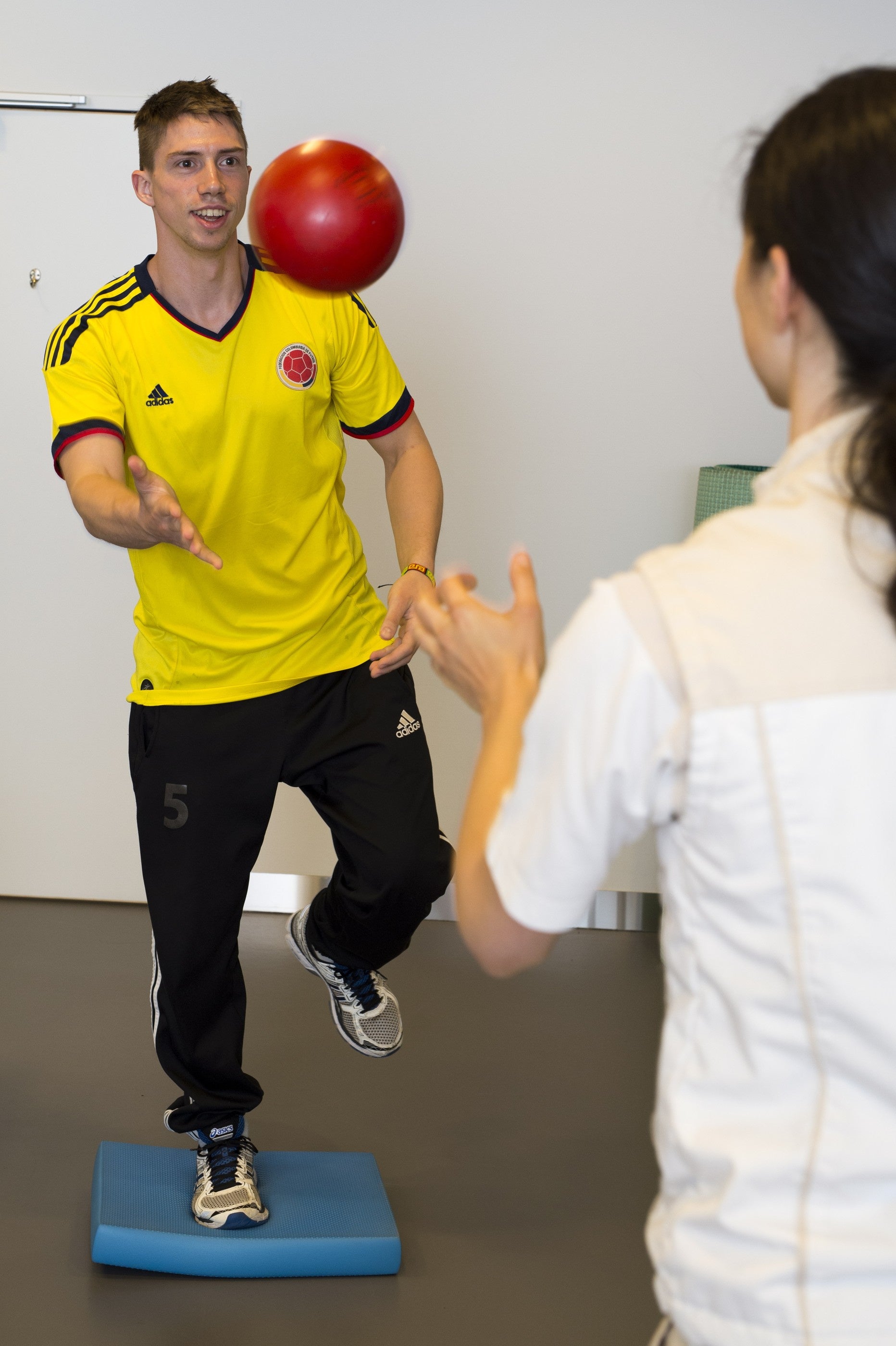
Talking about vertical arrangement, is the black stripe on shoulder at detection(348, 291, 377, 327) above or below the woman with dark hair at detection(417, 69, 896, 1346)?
above

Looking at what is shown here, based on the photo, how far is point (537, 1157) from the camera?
2.44 metres

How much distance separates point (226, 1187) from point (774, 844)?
171 centimetres

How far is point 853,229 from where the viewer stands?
0.71 m

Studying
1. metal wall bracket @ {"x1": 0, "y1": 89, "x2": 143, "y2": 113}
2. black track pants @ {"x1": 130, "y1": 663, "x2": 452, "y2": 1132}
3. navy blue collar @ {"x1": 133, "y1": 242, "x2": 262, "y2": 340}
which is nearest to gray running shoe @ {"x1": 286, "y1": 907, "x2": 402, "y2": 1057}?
black track pants @ {"x1": 130, "y1": 663, "x2": 452, "y2": 1132}

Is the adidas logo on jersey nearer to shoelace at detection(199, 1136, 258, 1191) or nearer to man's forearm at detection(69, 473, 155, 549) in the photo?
man's forearm at detection(69, 473, 155, 549)

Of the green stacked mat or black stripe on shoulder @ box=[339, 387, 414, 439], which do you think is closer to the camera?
black stripe on shoulder @ box=[339, 387, 414, 439]

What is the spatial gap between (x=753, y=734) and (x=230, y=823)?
1590 millimetres

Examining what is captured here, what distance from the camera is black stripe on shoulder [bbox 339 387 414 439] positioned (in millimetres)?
2332

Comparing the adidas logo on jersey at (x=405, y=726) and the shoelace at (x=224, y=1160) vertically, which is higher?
the adidas logo on jersey at (x=405, y=726)

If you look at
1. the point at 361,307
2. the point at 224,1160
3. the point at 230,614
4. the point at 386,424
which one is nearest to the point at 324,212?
the point at 361,307

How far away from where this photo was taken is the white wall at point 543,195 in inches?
136

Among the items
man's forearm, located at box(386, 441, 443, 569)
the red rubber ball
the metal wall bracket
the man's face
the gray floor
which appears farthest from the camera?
the metal wall bracket

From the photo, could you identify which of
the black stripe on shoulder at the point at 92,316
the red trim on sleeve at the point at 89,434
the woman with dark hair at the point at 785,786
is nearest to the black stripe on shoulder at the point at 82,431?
the red trim on sleeve at the point at 89,434

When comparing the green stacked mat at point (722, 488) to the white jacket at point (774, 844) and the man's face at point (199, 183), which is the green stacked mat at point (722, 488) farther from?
the white jacket at point (774, 844)
